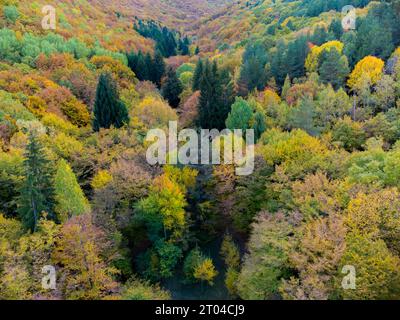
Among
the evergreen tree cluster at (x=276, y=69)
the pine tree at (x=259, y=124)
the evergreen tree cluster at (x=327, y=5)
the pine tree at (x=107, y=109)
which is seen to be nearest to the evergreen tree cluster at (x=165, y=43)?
the evergreen tree cluster at (x=327, y=5)

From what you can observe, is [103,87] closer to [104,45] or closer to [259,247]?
[259,247]

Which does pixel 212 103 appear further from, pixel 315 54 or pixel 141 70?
pixel 141 70

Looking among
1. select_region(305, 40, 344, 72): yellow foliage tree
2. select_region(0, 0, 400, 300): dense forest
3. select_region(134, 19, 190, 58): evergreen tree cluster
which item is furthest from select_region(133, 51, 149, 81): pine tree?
select_region(134, 19, 190, 58): evergreen tree cluster

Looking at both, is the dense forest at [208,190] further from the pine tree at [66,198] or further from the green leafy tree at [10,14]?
the green leafy tree at [10,14]

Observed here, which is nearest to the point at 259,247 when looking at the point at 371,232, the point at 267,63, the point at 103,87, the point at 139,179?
the point at 371,232

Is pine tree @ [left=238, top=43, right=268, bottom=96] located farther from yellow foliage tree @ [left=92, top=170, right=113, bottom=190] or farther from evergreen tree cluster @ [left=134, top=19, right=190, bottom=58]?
evergreen tree cluster @ [left=134, top=19, right=190, bottom=58]

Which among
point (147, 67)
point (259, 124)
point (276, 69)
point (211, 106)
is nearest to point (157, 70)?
point (147, 67)
